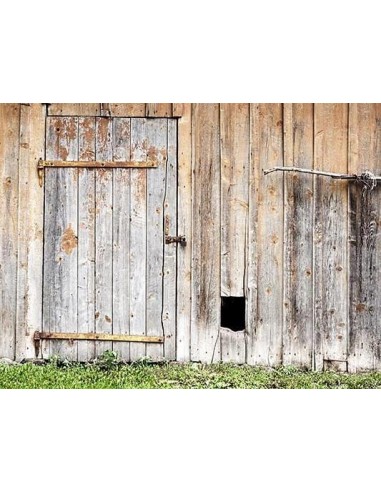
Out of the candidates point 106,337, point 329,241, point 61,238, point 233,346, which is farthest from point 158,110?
point 233,346

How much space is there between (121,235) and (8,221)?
911 millimetres

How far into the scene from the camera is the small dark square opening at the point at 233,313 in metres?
5.70

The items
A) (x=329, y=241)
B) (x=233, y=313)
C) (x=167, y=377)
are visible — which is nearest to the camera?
(x=167, y=377)

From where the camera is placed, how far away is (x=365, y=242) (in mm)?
5594

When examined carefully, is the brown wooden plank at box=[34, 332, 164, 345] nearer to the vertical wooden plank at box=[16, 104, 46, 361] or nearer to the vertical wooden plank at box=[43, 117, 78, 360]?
the vertical wooden plank at box=[43, 117, 78, 360]

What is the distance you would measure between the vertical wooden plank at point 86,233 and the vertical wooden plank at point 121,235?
0.17 m

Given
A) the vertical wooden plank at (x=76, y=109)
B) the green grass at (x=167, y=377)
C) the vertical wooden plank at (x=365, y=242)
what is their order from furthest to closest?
1. the vertical wooden plank at (x=76, y=109)
2. the vertical wooden plank at (x=365, y=242)
3. the green grass at (x=167, y=377)

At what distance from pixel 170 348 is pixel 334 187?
1.79 m

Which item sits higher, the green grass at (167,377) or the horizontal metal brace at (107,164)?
the horizontal metal brace at (107,164)

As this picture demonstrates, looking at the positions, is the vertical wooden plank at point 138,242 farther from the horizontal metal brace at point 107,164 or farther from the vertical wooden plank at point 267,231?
the vertical wooden plank at point 267,231

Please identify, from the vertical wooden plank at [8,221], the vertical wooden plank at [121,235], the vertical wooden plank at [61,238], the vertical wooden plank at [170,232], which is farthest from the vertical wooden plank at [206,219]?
the vertical wooden plank at [8,221]

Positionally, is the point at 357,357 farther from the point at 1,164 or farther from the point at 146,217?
the point at 1,164

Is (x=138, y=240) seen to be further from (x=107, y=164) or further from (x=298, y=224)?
(x=298, y=224)
